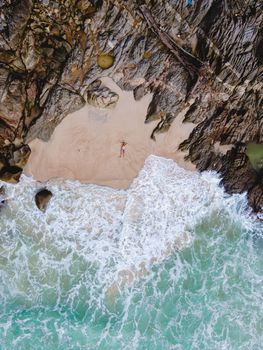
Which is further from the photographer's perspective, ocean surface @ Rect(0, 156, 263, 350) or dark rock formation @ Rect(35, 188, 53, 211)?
ocean surface @ Rect(0, 156, 263, 350)

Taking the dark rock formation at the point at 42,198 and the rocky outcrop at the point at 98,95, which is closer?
the rocky outcrop at the point at 98,95

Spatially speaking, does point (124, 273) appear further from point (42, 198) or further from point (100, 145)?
point (100, 145)

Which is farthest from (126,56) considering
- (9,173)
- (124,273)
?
(124,273)

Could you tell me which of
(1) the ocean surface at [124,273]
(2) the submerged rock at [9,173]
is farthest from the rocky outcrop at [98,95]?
(2) the submerged rock at [9,173]

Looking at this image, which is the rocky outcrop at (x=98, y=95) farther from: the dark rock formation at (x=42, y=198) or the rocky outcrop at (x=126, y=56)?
the dark rock formation at (x=42, y=198)

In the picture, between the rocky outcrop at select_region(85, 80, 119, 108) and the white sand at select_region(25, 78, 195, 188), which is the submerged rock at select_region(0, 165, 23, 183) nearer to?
the white sand at select_region(25, 78, 195, 188)

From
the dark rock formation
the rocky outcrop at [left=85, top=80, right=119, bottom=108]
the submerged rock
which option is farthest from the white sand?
the dark rock formation

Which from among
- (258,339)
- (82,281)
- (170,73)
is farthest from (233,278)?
(170,73)
